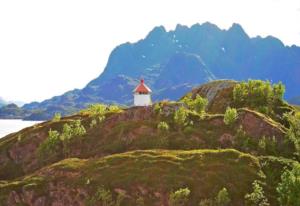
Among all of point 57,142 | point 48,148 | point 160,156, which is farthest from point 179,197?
point 57,142

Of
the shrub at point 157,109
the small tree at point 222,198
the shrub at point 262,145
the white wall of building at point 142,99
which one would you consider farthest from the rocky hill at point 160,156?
the white wall of building at point 142,99

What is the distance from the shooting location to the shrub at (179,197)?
93.4 m

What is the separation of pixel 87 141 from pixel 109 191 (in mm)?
34724

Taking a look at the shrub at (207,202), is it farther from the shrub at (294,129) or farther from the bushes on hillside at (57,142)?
the bushes on hillside at (57,142)

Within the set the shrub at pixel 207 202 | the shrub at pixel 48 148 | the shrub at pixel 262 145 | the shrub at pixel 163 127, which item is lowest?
the shrub at pixel 207 202

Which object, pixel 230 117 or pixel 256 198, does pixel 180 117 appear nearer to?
pixel 230 117

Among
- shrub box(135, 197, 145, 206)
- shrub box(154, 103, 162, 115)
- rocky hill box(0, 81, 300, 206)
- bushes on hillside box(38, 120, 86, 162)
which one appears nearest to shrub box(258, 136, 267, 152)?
rocky hill box(0, 81, 300, 206)

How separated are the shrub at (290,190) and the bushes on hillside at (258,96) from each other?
201ft

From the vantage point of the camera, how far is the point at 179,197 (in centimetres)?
9362

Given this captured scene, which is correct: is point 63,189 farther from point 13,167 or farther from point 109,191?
point 13,167

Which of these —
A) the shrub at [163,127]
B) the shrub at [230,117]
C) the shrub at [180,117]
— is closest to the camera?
the shrub at [230,117]

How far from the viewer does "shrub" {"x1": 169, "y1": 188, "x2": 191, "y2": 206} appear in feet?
306

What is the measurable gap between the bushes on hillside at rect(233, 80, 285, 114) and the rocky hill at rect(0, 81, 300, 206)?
33 centimetres

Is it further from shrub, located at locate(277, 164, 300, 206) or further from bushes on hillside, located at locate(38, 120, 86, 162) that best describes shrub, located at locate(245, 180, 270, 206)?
bushes on hillside, located at locate(38, 120, 86, 162)
